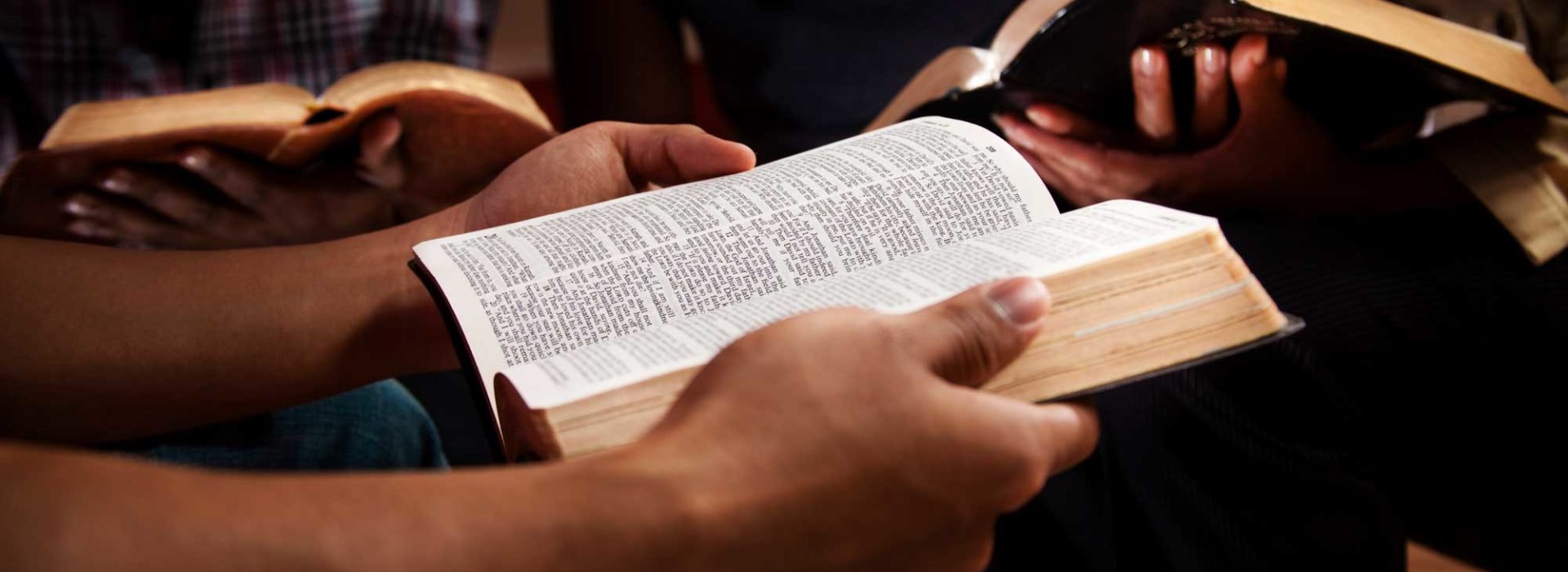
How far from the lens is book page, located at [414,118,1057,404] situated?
0.44 m

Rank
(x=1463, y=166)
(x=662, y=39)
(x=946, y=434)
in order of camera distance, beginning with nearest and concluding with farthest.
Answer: (x=946, y=434), (x=1463, y=166), (x=662, y=39)

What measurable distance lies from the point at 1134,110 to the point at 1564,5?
1.04 feet

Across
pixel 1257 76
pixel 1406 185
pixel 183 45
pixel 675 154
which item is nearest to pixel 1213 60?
pixel 1257 76

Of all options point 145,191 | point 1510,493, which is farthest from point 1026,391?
point 145,191

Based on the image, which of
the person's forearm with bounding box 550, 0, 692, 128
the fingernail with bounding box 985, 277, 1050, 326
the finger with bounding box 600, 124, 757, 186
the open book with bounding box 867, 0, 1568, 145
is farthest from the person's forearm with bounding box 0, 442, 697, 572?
the person's forearm with bounding box 550, 0, 692, 128

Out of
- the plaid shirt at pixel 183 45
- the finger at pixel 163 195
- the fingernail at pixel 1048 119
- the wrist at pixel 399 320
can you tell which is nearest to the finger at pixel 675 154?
the wrist at pixel 399 320

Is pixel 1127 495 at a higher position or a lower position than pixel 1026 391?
lower

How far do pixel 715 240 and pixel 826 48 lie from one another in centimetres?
66

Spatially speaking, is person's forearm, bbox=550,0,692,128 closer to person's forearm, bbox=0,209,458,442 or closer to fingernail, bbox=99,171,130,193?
fingernail, bbox=99,171,130,193

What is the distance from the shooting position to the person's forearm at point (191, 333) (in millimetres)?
554

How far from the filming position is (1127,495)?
2.08ft

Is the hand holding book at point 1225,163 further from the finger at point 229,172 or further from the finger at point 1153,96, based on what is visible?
the finger at point 229,172

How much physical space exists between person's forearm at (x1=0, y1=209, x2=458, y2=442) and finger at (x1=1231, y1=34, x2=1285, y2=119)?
0.52 metres

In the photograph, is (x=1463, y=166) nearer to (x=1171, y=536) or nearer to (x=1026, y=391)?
(x=1171, y=536)
